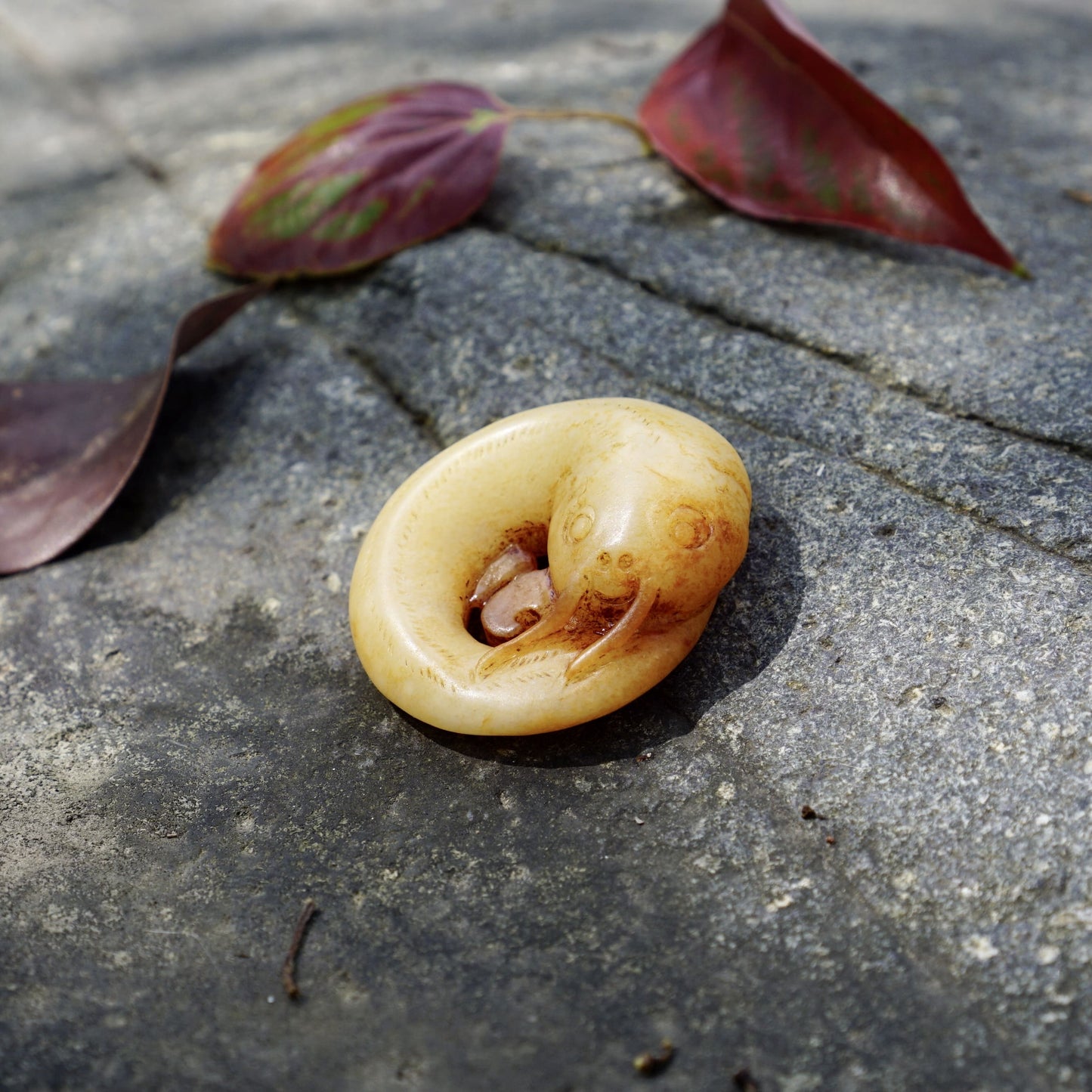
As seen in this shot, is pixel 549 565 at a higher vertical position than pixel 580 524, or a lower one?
lower

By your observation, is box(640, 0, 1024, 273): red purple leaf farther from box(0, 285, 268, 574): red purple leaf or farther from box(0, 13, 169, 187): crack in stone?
box(0, 13, 169, 187): crack in stone

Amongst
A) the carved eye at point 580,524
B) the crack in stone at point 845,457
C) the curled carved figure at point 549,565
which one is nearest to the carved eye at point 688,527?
the curled carved figure at point 549,565

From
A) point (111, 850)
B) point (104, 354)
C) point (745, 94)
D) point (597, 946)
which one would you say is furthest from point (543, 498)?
point (104, 354)

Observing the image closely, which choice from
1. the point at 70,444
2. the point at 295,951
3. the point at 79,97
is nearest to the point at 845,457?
the point at 295,951

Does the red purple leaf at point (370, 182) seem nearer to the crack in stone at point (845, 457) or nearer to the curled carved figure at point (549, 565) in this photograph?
the crack in stone at point (845, 457)

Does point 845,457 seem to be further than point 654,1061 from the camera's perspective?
Yes

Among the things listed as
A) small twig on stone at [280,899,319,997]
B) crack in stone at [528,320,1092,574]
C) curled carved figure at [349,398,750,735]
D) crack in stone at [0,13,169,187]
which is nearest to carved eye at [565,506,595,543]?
curled carved figure at [349,398,750,735]

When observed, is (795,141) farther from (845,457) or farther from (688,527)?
(688,527)
